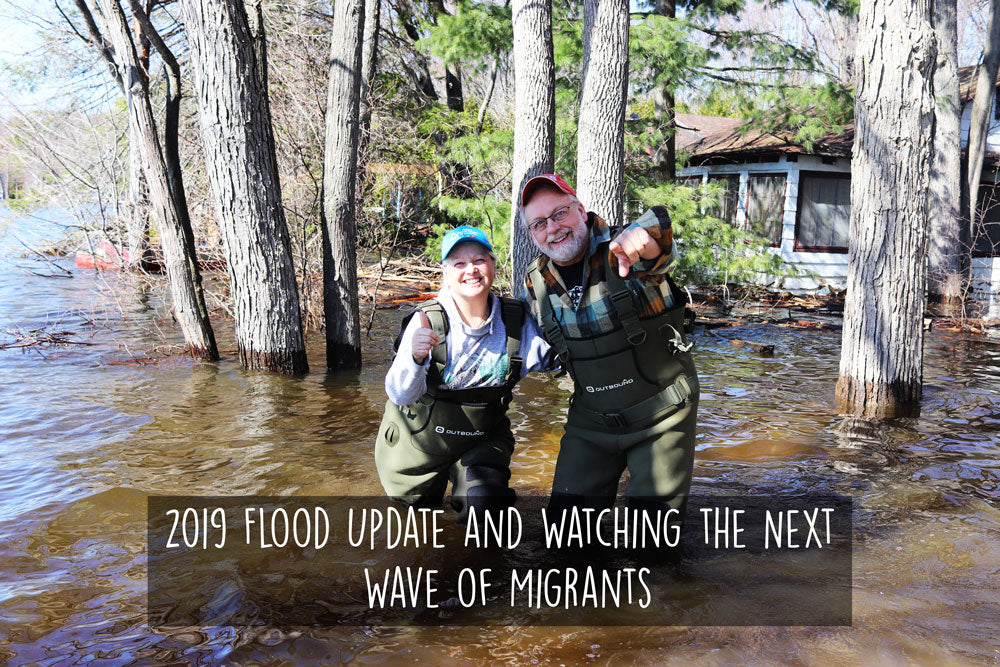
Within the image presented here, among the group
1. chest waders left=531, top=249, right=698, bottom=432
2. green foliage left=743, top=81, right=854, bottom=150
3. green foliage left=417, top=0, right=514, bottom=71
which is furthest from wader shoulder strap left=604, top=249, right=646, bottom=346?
green foliage left=743, top=81, right=854, bottom=150

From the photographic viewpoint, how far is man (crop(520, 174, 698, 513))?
3.34 metres

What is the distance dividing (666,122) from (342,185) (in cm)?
747

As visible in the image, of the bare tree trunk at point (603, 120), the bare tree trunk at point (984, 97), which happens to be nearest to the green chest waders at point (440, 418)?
the bare tree trunk at point (603, 120)

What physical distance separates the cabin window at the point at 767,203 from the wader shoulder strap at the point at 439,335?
53.8 feet

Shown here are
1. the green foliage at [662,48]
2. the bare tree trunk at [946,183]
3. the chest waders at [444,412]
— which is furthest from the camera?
the bare tree trunk at [946,183]

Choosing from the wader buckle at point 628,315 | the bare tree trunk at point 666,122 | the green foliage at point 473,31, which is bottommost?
the wader buckle at point 628,315

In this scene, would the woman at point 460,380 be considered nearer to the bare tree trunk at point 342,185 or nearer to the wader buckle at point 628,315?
the wader buckle at point 628,315

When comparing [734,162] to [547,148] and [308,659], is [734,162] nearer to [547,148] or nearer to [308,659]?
[547,148]

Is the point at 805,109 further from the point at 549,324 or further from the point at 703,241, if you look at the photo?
the point at 549,324

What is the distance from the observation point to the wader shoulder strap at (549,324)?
3.45m

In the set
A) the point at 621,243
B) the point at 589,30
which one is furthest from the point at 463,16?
the point at 621,243

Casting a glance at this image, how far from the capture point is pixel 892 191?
251 inches

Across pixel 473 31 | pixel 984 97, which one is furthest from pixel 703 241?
pixel 984 97

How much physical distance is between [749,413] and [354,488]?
4.08 m
